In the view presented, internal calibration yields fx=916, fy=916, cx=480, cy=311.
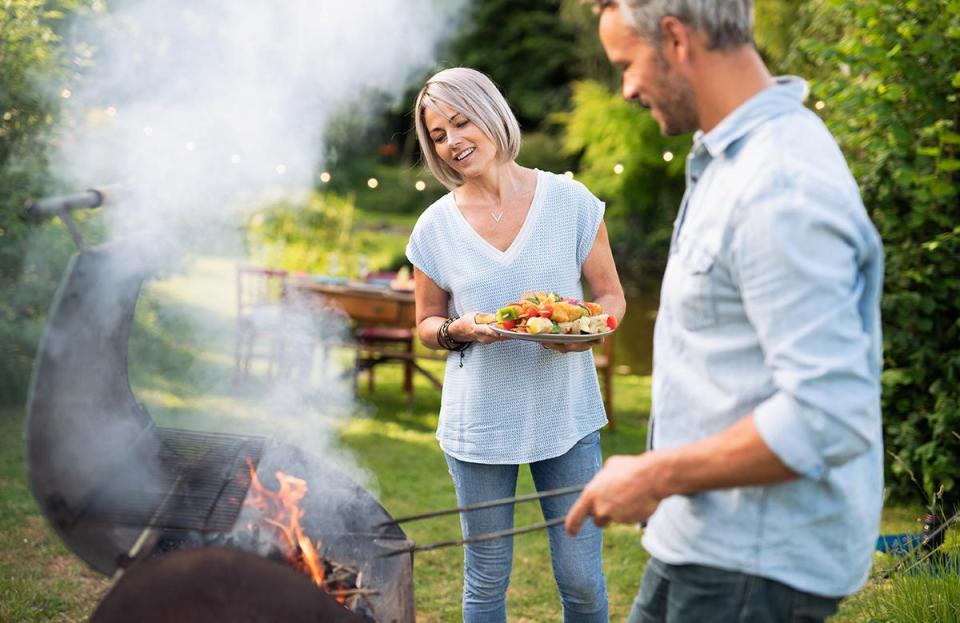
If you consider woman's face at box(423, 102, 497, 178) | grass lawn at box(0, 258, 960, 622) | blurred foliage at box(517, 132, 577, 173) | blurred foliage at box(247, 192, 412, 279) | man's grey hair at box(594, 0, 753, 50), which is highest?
man's grey hair at box(594, 0, 753, 50)

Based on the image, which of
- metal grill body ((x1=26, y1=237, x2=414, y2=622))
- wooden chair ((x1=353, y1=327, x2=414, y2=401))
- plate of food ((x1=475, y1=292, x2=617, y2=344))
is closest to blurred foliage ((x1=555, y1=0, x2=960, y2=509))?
plate of food ((x1=475, y1=292, x2=617, y2=344))

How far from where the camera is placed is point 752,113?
52.8 inches

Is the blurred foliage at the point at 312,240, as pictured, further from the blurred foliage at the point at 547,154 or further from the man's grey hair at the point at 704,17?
the man's grey hair at the point at 704,17

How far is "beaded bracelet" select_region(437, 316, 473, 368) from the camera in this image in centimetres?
238

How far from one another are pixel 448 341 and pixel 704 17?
126 cm

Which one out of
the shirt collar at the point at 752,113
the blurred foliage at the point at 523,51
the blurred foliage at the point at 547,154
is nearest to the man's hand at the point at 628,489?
the shirt collar at the point at 752,113

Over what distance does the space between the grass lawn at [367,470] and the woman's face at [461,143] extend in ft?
5.89

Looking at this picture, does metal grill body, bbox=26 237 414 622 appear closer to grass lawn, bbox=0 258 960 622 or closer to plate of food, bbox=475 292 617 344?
plate of food, bbox=475 292 617 344

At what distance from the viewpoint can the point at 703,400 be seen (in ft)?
4.57

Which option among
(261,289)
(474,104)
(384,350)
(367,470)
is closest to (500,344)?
(474,104)

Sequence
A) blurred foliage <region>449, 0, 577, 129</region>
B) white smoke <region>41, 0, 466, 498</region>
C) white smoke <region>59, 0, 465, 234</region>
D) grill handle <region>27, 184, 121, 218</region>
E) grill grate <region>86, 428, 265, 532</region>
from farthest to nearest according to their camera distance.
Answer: blurred foliage <region>449, 0, 577, 129</region> < white smoke <region>59, 0, 465, 234</region> < white smoke <region>41, 0, 466, 498</region> < grill grate <region>86, 428, 265, 532</region> < grill handle <region>27, 184, 121, 218</region>

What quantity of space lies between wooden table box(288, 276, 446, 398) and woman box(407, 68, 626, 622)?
4250 mm

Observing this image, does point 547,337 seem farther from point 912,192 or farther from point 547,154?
point 547,154

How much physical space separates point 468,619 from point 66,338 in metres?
1.25
